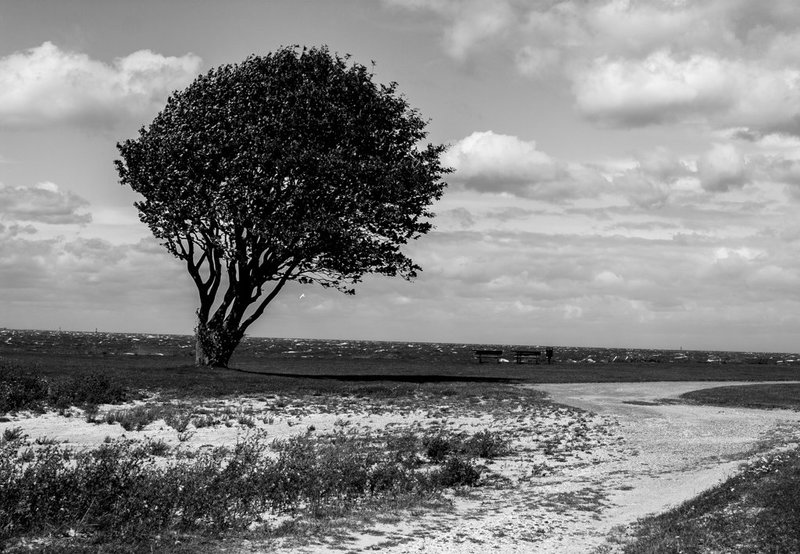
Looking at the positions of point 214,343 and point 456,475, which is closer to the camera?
point 456,475

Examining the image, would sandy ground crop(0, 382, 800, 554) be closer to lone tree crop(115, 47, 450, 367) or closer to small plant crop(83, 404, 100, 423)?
small plant crop(83, 404, 100, 423)

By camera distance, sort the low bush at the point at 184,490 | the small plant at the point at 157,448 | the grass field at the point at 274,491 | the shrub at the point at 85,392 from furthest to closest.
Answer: the shrub at the point at 85,392 < the small plant at the point at 157,448 < the low bush at the point at 184,490 < the grass field at the point at 274,491

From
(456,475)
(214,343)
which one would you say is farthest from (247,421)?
(214,343)

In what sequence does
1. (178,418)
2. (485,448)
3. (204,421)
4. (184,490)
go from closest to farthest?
1. (184,490)
2. (485,448)
3. (204,421)
4. (178,418)

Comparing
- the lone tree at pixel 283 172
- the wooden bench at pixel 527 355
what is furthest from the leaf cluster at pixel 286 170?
the wooden bench at pixel 527 355

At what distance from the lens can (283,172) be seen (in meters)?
36.5

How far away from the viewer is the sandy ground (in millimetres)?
11016

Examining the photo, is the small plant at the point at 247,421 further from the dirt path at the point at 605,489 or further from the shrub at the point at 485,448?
the dirt path at the point at 605,489

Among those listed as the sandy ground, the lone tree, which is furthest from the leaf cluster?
the sandy ground

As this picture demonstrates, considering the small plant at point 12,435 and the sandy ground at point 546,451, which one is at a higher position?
the small plant at point 12,435

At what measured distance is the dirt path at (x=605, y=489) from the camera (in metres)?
10.8

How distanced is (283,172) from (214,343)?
31.8ft

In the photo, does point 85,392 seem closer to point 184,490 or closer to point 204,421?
point 204,421

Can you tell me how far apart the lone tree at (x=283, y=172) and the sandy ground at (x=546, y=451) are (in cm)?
1118
